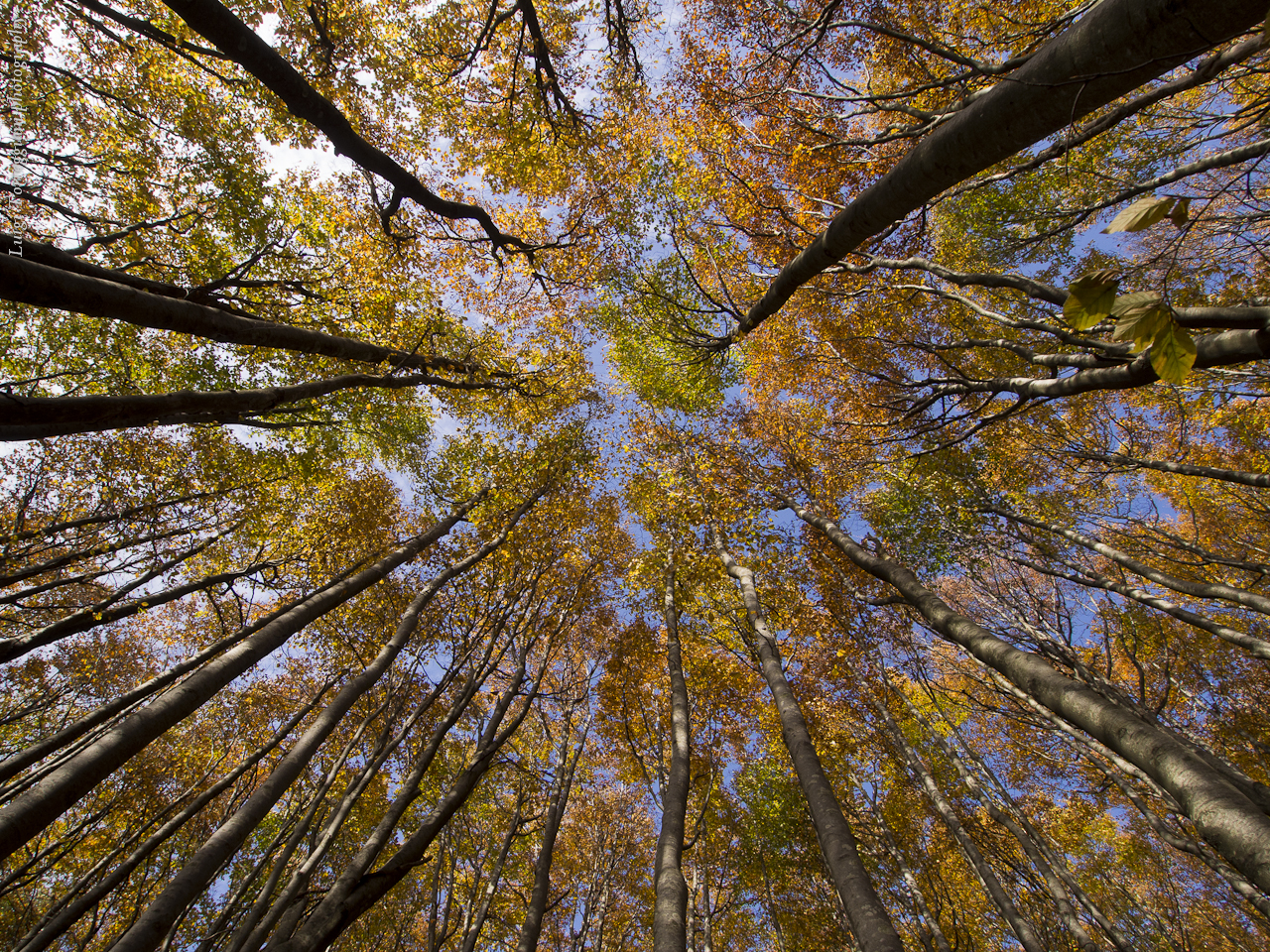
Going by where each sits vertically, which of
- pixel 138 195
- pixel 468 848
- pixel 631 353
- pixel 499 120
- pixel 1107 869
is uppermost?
pixel 631 353

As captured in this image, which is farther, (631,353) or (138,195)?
(631,353)

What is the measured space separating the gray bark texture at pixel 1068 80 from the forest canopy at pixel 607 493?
16.8 inches

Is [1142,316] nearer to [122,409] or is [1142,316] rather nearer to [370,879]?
[122,409]

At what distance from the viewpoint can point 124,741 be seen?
323 cm

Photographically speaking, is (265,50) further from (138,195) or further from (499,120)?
(138,195)

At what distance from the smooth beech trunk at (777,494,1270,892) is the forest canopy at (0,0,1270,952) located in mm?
72

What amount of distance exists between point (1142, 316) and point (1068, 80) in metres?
2.31

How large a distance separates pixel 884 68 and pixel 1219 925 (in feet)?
77.2

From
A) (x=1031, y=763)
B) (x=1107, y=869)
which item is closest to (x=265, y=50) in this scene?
(x=1031, y=763)

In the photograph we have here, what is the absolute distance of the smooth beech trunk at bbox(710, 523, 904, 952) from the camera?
10.9 ft

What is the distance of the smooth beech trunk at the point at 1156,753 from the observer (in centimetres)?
213

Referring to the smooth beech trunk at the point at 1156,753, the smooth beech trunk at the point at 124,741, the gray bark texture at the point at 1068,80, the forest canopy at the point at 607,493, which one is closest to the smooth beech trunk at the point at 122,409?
the forest canopy at the point at 607,493

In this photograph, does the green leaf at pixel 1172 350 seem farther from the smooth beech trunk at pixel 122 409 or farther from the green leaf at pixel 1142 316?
the smooth beech trunk at pixel 122 409

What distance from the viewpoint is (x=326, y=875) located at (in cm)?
1073
